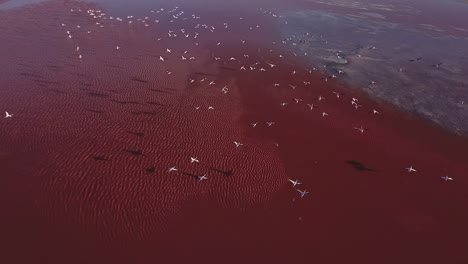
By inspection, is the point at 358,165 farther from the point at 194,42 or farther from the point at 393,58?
the point at 194,42

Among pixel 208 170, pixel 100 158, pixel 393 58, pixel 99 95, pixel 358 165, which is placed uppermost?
pixel 393 58

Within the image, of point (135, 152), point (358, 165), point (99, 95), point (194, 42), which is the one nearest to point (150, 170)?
point (135, 152)

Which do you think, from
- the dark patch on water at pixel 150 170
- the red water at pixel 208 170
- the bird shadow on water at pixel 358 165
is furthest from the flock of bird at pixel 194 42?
the bird shadow on water at pixel 358 165

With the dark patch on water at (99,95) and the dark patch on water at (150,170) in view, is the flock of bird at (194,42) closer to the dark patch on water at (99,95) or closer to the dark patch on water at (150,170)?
the dark patch on water at (150,170)

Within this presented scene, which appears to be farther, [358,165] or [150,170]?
[358,165]

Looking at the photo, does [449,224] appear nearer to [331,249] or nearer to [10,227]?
[331,249]

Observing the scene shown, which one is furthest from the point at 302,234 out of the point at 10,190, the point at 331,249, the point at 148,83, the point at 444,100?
the point at 444,100

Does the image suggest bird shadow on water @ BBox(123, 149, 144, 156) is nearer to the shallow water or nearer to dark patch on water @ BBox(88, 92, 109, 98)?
dark patch on water @ BBox(88, 92, 109, 98)

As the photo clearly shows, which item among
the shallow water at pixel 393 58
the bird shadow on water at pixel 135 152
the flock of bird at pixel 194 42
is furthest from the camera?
the shallow water at pixel 393 58
